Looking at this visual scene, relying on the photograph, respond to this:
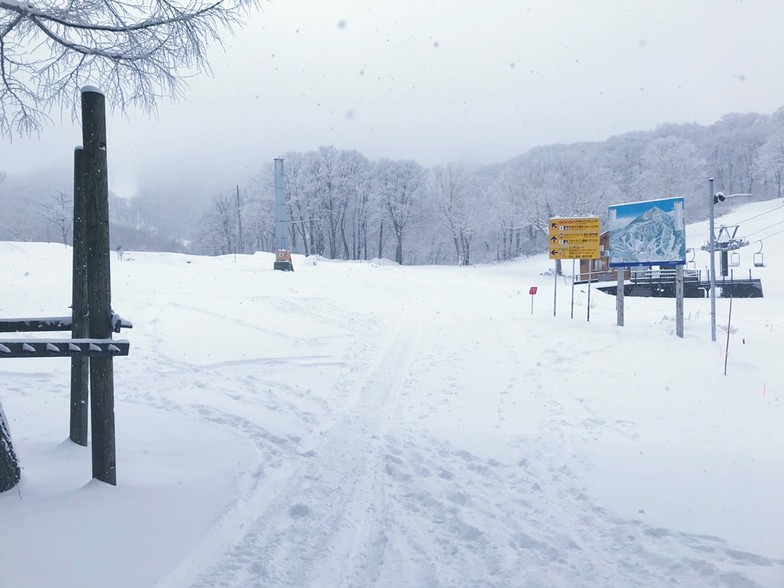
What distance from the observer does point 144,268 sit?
25.1 meters

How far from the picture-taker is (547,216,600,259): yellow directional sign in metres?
15.2

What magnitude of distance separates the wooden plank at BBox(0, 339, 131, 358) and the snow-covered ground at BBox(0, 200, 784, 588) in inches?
45.3

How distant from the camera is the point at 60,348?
A: 3.66 m

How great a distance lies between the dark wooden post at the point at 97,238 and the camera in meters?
3.88

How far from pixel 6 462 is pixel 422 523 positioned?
3217 mm

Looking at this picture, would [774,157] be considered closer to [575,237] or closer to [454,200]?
[454,200]

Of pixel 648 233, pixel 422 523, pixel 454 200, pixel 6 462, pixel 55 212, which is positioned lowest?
pixel 422 523

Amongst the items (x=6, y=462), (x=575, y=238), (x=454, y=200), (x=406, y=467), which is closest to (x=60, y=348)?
(x=6, y=462)

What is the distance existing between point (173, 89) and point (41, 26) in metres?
1.21

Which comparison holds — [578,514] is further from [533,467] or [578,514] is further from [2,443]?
[2,443]

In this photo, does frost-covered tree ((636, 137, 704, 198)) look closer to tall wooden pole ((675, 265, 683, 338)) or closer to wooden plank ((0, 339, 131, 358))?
tall wooden pole ((675, 265, 683, 338))

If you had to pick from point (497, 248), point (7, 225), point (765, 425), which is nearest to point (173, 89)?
point (765, 425)

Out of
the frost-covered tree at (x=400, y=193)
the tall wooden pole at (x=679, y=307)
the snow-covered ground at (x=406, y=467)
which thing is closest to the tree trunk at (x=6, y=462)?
the snow-covered ground at (x=406, y=467)

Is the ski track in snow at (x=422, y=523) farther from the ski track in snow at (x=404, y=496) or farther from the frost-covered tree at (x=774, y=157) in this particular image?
the frost-covered tree at (x=774, y=157)
